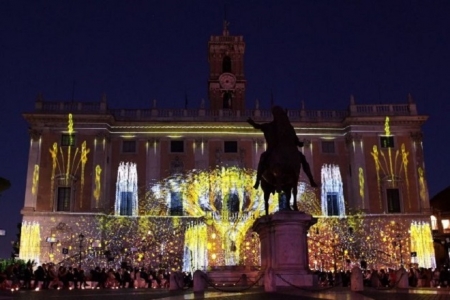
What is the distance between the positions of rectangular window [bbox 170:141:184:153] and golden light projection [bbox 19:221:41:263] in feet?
41.0

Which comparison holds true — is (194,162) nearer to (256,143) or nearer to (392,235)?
(256,143)

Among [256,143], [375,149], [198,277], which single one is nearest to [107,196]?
[256,143]

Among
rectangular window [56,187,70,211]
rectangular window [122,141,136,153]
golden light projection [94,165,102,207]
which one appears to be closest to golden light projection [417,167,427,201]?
rectangular window [122,141,136,153]

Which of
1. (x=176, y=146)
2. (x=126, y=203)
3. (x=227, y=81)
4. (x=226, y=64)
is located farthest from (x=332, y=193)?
(x=226, y=64)

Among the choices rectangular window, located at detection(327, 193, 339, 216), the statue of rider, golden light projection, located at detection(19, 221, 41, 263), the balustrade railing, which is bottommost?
golden light projection, located at detection(19, 221, 41, 263)

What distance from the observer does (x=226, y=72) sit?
57.8 m

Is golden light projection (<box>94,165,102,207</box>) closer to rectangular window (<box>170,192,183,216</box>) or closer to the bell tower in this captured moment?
rectangular window (<box>170,192,183,216</box>)

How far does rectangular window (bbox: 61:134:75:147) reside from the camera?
151 feet

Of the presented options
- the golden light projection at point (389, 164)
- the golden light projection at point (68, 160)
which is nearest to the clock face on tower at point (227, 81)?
the golden light projection at point (389, 164)

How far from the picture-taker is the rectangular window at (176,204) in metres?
45.6

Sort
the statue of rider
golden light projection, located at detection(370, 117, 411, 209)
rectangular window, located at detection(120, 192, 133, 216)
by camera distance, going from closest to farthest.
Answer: the statue of rider
rectangular window, located at detection(120, 192, 133, 216)
golden light projection, located at detection(370, 117, 411, 209)

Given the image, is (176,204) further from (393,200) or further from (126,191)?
(393,200)

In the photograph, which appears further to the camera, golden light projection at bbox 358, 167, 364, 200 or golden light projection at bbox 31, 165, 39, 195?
golden light projection at bbox 358, 167, 364, 200

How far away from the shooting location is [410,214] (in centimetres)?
4559
